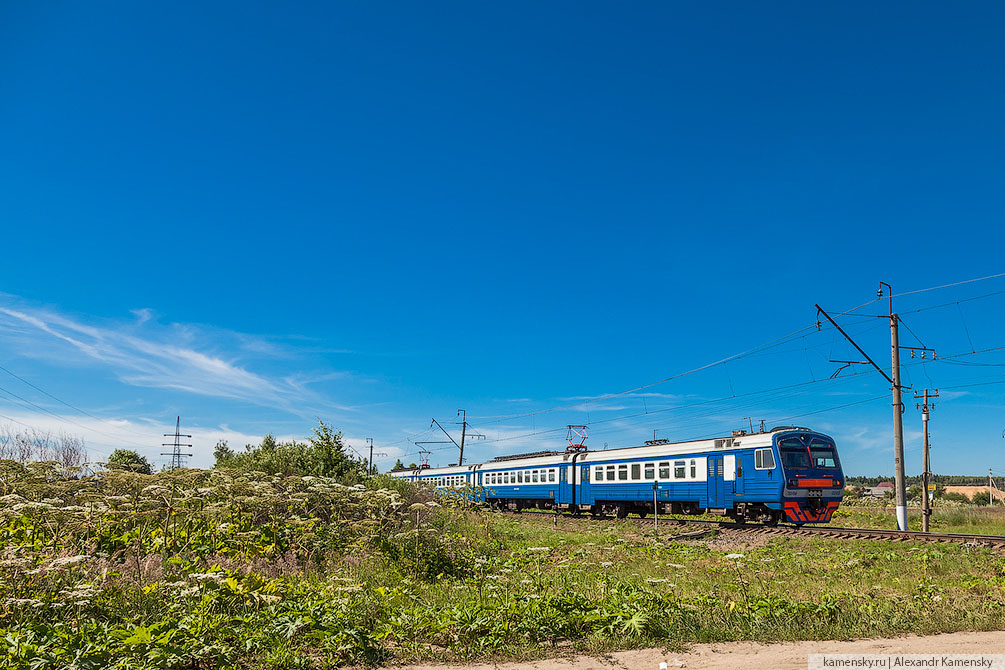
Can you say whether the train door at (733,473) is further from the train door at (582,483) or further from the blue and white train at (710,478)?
the train door at (582,483)

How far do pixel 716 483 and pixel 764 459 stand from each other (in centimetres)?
259

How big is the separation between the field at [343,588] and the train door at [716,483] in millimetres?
9862

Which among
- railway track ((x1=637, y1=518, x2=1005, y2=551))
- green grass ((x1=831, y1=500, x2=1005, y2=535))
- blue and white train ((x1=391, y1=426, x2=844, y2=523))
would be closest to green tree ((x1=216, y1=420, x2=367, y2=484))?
blue and white train ((x1=391, y1=426, x2=844, y2=523))

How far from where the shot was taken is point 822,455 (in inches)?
917

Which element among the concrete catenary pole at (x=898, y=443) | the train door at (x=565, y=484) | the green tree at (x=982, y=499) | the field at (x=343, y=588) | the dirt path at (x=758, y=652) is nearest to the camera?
the dirt path at (x=758, y=652)

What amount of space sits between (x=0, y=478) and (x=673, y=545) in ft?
47.8

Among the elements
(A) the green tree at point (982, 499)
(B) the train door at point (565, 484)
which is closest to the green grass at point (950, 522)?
(B) the train door at point (565, 484)

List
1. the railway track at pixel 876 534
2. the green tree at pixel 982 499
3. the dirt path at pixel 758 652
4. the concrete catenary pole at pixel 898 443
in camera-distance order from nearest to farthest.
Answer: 1. the dirt path at pixel 758 652
2. the railway track at pixel 876 534
3. the concrete catenary pole at pixel 898 443
4. the green tree at pixel 982 499

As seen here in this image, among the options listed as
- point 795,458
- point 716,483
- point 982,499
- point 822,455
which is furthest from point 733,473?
point 982,499

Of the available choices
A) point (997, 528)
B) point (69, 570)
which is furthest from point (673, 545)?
point (997, 528)

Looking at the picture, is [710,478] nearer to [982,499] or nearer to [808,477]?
[808,477]

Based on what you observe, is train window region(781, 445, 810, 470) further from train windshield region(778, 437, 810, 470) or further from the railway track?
the railway track

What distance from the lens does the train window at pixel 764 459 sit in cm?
2245

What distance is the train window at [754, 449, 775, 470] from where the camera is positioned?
884 inches
